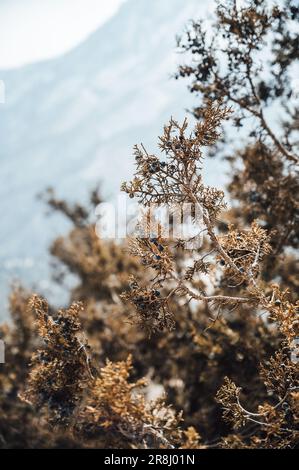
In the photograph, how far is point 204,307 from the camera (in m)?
15.2

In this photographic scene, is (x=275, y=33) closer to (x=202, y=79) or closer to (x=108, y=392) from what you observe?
(x=202, y=79)

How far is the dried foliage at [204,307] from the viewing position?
19.0ft

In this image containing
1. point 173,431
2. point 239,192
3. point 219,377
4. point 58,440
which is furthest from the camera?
point 58,440

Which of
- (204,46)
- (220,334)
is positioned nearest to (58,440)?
(220,334)

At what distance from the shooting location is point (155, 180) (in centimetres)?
560

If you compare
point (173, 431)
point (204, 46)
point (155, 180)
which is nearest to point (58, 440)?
point (173, 431)

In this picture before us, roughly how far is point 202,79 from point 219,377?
826cm

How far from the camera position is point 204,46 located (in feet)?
29.6

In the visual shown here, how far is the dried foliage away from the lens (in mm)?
5777

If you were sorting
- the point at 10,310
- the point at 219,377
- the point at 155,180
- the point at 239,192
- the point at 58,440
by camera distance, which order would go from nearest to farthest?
the point at 155,180
the point at 239,192
the point at 219,377
the point at 58,440
the point at 10,310

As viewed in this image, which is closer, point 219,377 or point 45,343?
point 45,343

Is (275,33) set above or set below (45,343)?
above

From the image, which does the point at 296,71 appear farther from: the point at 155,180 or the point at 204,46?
the point at 155,180

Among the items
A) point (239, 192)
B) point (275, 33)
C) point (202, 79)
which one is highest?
point (275, 33)
